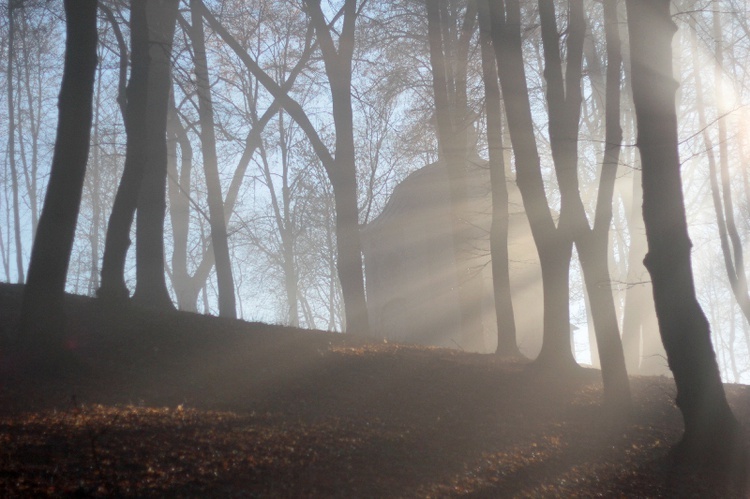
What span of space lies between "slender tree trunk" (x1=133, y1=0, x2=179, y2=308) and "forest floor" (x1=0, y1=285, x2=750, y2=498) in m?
1.59

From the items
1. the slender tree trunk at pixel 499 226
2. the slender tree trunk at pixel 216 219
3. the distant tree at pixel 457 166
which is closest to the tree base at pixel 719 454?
the slender tree trunk at pixel 499 226

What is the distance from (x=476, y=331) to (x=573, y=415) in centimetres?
592

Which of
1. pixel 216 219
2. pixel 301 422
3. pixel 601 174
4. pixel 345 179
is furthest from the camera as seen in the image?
pixel 216 219

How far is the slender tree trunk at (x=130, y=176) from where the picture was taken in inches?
446

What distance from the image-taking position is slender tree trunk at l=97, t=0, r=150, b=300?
446 inches

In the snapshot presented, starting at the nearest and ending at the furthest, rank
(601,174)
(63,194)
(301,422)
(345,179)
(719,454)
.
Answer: (301,422)
(719,454)
(63,194)
(601,174)
(345,179)

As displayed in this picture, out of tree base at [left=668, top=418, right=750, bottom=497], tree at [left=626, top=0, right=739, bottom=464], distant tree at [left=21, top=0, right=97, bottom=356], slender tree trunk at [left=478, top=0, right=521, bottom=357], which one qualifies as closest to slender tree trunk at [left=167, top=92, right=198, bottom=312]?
slender tree trunk at [left=478, top=0, right=521, bottom=357]

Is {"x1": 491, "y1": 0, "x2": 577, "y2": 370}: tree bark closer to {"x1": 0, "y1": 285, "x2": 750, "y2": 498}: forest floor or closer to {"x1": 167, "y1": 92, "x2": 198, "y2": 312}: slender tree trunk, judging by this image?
{"x1": 0, "y1": 285, "x2": 750, "y2": 498}: forest floor

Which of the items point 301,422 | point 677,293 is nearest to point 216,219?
point 301,422

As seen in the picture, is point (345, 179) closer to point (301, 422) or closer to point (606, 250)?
point (606, 250)

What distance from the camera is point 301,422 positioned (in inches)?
299

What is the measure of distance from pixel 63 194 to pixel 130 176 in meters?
2.96

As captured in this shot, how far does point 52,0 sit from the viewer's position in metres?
12.1

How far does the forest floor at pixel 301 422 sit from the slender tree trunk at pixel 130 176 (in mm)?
556
